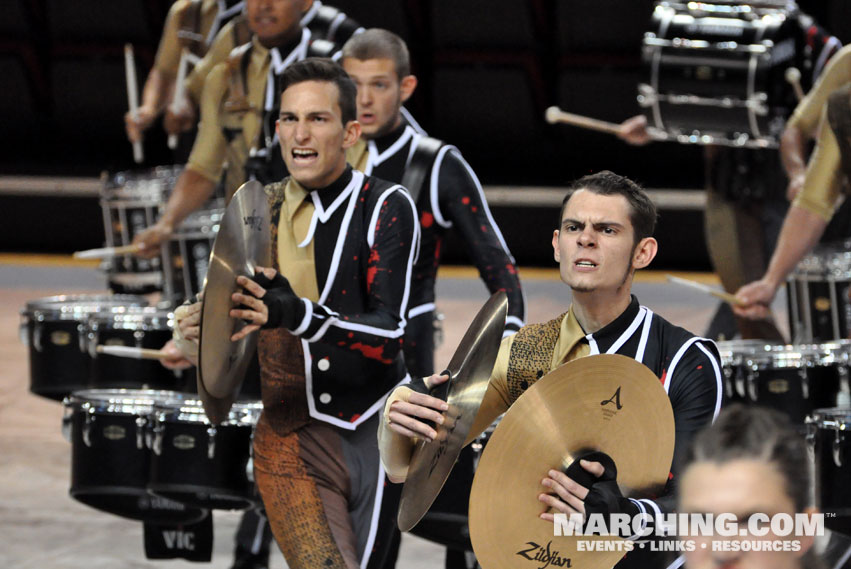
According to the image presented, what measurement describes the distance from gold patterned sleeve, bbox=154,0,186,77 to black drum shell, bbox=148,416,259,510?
3.21 meters

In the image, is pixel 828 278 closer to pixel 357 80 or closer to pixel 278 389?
pixel 357 80

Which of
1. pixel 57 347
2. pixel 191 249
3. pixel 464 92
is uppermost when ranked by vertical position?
pixel 464 92

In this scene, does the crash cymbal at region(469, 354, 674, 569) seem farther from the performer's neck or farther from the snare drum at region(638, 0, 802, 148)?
the snare drum at region(638, 0, 802, 148)

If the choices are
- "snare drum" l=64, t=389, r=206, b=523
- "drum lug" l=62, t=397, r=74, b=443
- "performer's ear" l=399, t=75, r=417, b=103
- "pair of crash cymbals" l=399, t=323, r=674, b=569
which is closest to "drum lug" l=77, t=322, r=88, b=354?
"drum lug" l=62, t=397, r=74, b=443

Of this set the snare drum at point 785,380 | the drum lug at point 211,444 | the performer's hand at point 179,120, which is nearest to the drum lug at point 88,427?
the drum lug at point 211,444

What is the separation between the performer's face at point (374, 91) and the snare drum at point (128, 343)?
57.4 inches

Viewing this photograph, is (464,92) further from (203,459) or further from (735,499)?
(735,499)

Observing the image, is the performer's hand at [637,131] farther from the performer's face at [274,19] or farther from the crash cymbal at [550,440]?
the crash cymbal at [550,440]

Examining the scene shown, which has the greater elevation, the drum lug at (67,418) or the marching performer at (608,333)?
the marching performer at (608,333)

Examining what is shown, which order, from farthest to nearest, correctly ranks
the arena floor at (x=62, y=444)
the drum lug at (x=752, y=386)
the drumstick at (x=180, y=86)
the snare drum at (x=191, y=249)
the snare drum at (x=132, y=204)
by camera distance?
the drumstick at (x=180, y=86), the snare drum at (x=132, y=204), the snare drum at (x=191, y=249), the arena floor at (x=62, y=444), the drum lug at (x=752, y=386)

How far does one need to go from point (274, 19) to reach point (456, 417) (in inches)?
92.4

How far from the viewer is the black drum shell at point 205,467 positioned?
12.6 feet

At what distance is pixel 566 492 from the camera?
7.22 feet

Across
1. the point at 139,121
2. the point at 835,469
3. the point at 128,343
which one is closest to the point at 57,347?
the point at 128,343
